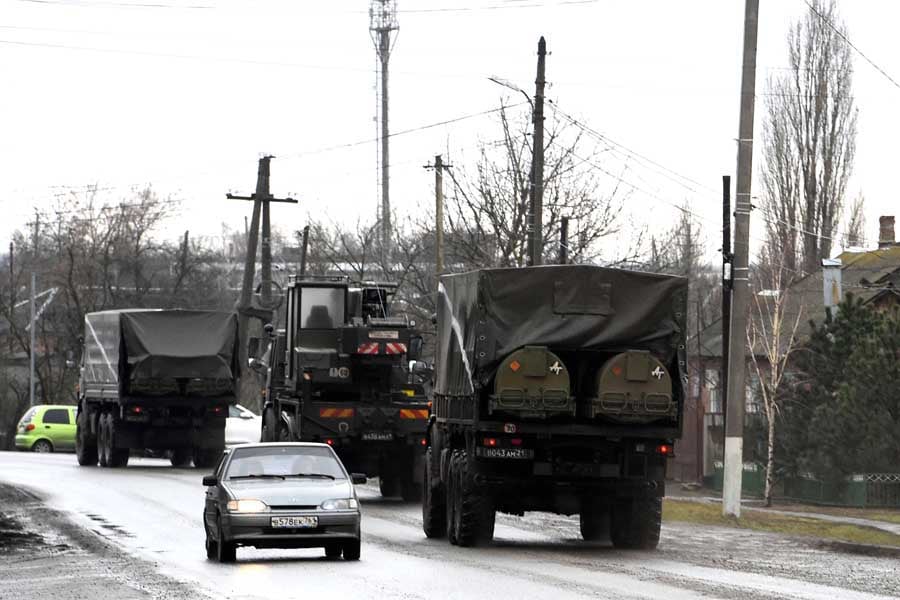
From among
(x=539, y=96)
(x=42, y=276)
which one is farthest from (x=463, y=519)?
(x=42, y=276)

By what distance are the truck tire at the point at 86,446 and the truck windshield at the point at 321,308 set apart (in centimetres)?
1391

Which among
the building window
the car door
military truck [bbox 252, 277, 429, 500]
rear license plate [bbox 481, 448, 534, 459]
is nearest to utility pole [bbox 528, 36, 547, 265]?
military truck [bbox 252, 277, 429, 500]

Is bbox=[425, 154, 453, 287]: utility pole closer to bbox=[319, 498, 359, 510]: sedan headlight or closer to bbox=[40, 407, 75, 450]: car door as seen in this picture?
bbox=[40, 407, 75, 450]: car door

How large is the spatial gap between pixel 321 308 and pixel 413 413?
2.65 m

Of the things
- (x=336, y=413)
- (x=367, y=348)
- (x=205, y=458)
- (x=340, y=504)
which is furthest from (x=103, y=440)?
(x=340, y=504)

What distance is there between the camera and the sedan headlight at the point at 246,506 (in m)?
18.8

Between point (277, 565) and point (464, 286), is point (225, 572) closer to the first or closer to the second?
point (277, 565)

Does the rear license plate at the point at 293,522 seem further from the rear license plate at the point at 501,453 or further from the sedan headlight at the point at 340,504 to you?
the rear license plate at the point at 501,453

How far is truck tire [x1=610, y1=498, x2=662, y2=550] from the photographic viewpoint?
2130cm

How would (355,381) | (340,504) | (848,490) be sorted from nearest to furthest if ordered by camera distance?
(340,504) → (355,381) → (848,490)

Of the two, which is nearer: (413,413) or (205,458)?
(413,413)

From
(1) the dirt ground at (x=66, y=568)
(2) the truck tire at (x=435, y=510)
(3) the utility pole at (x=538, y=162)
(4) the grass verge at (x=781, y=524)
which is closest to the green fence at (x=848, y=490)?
(4) the grass verge at (x=781, y=524)

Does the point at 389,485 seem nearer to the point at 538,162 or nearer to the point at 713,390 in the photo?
the point at 538,162

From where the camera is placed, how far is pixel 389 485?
106ft
